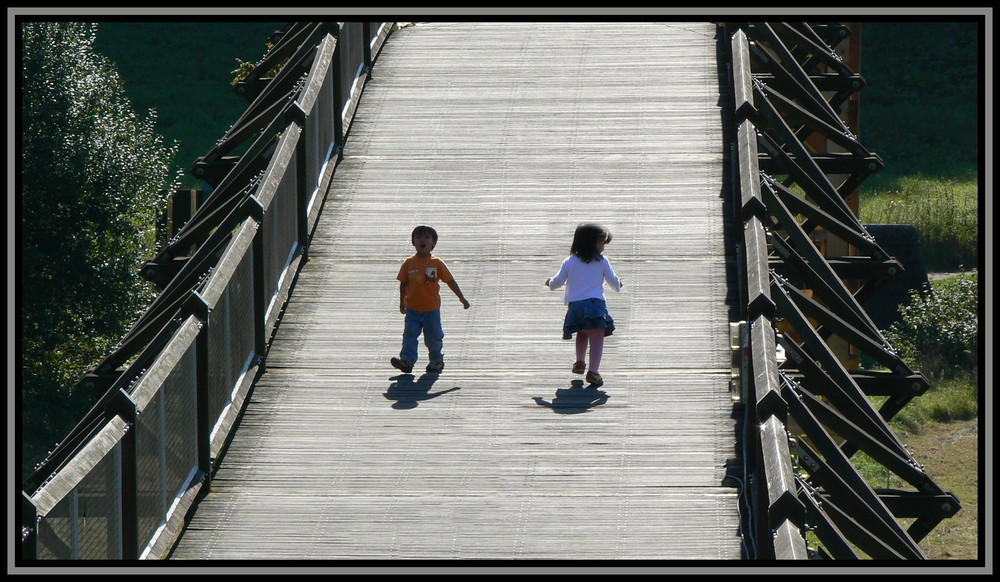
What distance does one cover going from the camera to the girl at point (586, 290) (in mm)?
9789

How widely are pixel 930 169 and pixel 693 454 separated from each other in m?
34.6

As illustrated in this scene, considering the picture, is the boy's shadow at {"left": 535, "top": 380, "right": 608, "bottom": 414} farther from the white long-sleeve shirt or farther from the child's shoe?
the child's shoe

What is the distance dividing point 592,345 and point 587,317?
22cm

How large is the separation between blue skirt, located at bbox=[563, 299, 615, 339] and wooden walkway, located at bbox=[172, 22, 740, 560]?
0.39 meters

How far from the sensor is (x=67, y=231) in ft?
98.0

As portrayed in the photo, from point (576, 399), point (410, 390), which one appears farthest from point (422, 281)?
point (576, 399)

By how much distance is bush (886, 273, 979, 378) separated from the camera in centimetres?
2844

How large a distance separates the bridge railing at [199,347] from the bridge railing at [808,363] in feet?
11.0

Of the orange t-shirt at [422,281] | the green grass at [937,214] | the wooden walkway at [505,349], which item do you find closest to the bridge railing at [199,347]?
the wooden walkway at [505,349]

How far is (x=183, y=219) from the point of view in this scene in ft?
56.5

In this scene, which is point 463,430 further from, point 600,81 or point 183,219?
point 183,219

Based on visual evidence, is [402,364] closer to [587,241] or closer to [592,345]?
[592,345]

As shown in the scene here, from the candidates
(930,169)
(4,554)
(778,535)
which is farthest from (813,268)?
(930,169)

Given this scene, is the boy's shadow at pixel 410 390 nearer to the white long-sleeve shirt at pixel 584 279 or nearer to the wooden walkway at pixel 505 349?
the wooden walkway at pixel 505 349
